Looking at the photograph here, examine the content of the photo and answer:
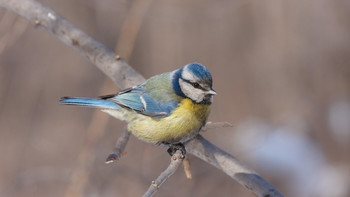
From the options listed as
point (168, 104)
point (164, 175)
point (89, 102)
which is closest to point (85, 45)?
point (89, 102)

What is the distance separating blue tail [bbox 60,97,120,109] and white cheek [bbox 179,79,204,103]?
47 cm

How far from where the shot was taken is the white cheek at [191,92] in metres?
2.45

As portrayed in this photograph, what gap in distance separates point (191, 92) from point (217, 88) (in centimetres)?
315

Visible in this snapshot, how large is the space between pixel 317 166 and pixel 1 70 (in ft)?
14.1

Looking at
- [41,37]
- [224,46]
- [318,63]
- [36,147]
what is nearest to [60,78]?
[41,37]

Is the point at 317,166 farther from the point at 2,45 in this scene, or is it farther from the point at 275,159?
the point at 2,45

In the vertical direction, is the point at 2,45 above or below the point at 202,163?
above

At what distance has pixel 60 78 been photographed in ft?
18.9

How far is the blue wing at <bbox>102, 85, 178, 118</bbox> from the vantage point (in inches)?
98.7

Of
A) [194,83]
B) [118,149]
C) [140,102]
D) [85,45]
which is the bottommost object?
[118,149]

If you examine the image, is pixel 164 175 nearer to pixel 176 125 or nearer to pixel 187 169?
pixel 187 169

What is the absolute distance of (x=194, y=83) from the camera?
7.97 feet

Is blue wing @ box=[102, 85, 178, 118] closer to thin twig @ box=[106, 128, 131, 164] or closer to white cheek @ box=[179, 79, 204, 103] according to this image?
white cheek @ box=[179, 79, 204, 103]

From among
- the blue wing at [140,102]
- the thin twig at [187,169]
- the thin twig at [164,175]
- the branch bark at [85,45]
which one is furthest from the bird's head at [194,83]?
the thin twig at [164,175]
